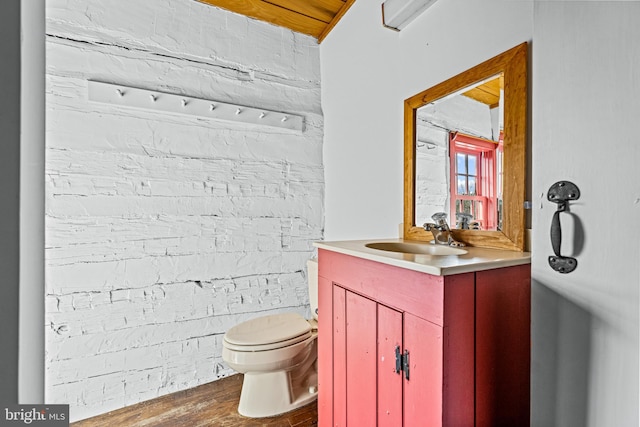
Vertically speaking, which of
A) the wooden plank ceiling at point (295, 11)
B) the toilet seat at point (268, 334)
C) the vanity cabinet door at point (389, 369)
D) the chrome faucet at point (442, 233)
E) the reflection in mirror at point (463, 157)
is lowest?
the toilet seat at point (268, 334)

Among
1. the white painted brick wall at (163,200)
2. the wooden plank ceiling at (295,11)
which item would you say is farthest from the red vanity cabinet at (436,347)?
the wooden plank ceiling at (295,11)

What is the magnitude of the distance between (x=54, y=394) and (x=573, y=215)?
2323mm

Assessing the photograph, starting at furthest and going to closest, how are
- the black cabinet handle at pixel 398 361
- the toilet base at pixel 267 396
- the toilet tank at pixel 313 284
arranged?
the toilet tank at pixel 313 284, the toilet base at pixel 267 396, the black cabinet handle at pixel 398 361

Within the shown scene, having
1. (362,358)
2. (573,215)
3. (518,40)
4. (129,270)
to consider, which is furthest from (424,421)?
(129,270)

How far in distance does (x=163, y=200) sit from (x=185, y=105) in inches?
22.9

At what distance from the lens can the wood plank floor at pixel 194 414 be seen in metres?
1.54

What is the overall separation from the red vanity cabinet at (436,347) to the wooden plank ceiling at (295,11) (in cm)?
170

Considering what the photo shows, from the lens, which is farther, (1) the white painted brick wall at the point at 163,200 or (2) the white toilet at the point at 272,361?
(1) the white painted brick wall at the point at 163,200

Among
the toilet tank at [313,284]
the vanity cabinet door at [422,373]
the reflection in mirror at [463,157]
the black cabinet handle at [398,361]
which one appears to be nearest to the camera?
the vanity cabinet door at [422,373]

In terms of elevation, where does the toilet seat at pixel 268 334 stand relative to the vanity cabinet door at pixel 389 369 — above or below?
below

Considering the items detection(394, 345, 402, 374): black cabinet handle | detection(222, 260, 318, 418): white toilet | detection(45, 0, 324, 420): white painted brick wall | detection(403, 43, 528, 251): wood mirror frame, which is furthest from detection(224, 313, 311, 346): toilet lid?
detection(403, 43, 528, 251): wood mirror frame

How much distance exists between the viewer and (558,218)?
2.42 ft

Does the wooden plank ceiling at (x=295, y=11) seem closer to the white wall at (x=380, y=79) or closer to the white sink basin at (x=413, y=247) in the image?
the white wall at (x=380, y=79)

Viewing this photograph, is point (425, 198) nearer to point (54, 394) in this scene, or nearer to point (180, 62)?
point (180, 62)
